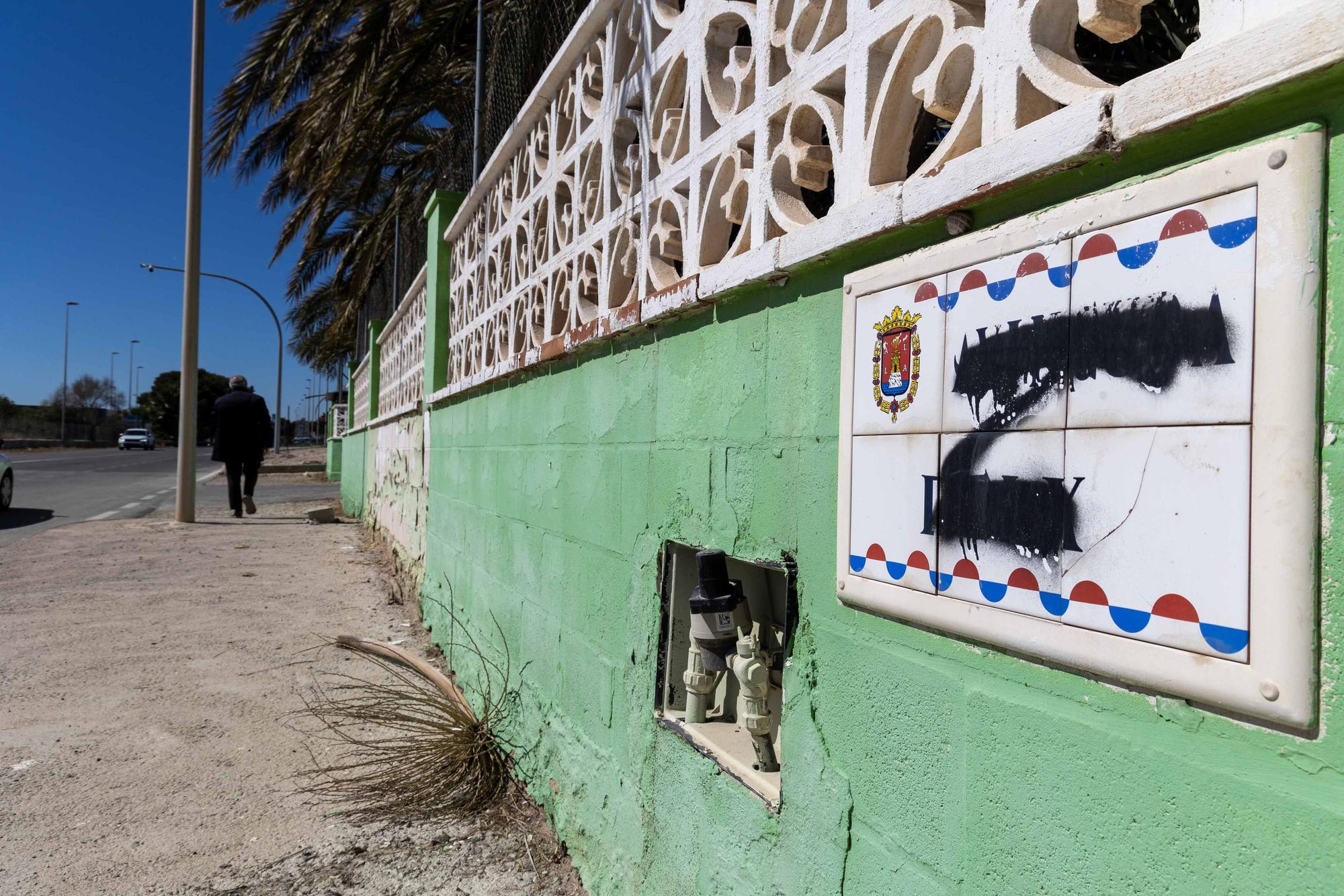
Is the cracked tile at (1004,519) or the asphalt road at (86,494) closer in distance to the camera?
the cracked tile at (1004,519)

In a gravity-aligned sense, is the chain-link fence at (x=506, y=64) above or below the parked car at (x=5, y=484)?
above

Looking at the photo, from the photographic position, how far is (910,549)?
1417mm

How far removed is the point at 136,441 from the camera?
5647 centimetres

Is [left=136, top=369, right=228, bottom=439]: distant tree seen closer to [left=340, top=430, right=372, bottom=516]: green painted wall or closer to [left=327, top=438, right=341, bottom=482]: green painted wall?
[left=327, top=438, right=341, bottom=482]: green painted wall

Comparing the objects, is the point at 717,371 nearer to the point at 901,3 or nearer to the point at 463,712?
the point at 901,3

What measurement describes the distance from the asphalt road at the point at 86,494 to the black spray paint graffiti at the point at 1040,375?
11.0m

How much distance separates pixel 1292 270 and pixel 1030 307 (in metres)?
0.33

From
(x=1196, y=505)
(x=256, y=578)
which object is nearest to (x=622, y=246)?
(x=1196, y=505)

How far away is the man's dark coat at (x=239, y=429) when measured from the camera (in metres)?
12.5

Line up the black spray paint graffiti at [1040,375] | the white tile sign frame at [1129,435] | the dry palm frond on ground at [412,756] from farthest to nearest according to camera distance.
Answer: the dry palm frond on ground at [412,756]
the black spray paint graffiti at [1040,375]
the white tile sign frame at [1129,435]

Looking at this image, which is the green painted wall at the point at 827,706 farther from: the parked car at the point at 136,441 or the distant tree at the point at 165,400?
the distant tree at the point at 165,400

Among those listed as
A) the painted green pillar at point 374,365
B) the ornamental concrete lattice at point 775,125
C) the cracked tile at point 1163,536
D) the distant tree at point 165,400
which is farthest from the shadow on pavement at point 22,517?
the distant tree at point 165,400

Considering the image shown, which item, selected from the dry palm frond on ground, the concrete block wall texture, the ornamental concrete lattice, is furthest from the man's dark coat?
the ornamental concrete lattice

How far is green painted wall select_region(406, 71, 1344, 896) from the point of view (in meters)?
0.95
